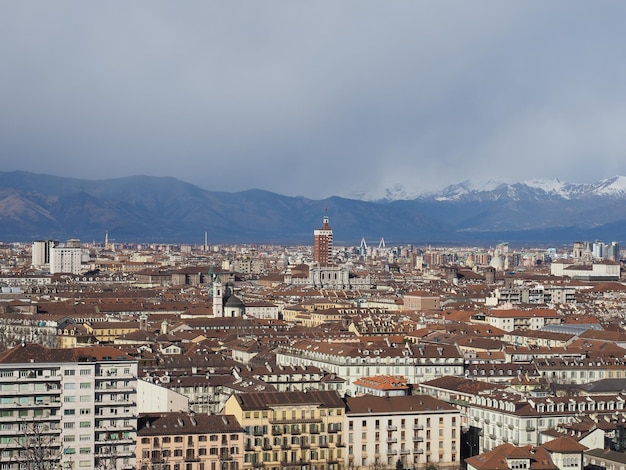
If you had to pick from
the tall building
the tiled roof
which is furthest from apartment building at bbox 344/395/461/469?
the tall building

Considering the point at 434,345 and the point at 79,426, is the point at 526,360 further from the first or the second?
the point at 79,426

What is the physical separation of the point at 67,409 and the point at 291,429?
8547mm

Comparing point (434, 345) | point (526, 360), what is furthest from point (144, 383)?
point (526, 360)

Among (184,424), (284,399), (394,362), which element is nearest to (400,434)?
(284,399)

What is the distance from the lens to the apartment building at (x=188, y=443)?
4700 centimetres

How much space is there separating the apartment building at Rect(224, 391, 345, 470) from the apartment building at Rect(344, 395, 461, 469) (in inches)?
24.4

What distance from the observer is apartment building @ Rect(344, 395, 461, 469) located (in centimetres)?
5144

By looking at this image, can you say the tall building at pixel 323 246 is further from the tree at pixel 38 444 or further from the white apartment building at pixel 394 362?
the tree at pixel 38 444

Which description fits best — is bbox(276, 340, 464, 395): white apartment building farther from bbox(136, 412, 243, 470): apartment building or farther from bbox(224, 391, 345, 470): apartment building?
bbox(136, 412, 243, 470): apartment building

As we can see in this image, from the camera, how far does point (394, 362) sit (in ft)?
224

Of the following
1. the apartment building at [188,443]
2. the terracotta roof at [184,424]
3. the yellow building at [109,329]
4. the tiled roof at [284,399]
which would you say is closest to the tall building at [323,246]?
the yellow building at [109,329]

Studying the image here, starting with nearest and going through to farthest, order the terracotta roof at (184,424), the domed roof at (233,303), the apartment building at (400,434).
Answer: the terracotta roof at (184,424) < the apartment building at (400,434) < the domed roof at (233,303)

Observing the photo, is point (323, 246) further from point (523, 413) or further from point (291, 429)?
point (291, 429)

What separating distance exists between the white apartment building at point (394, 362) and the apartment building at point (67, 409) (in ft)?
68.0
